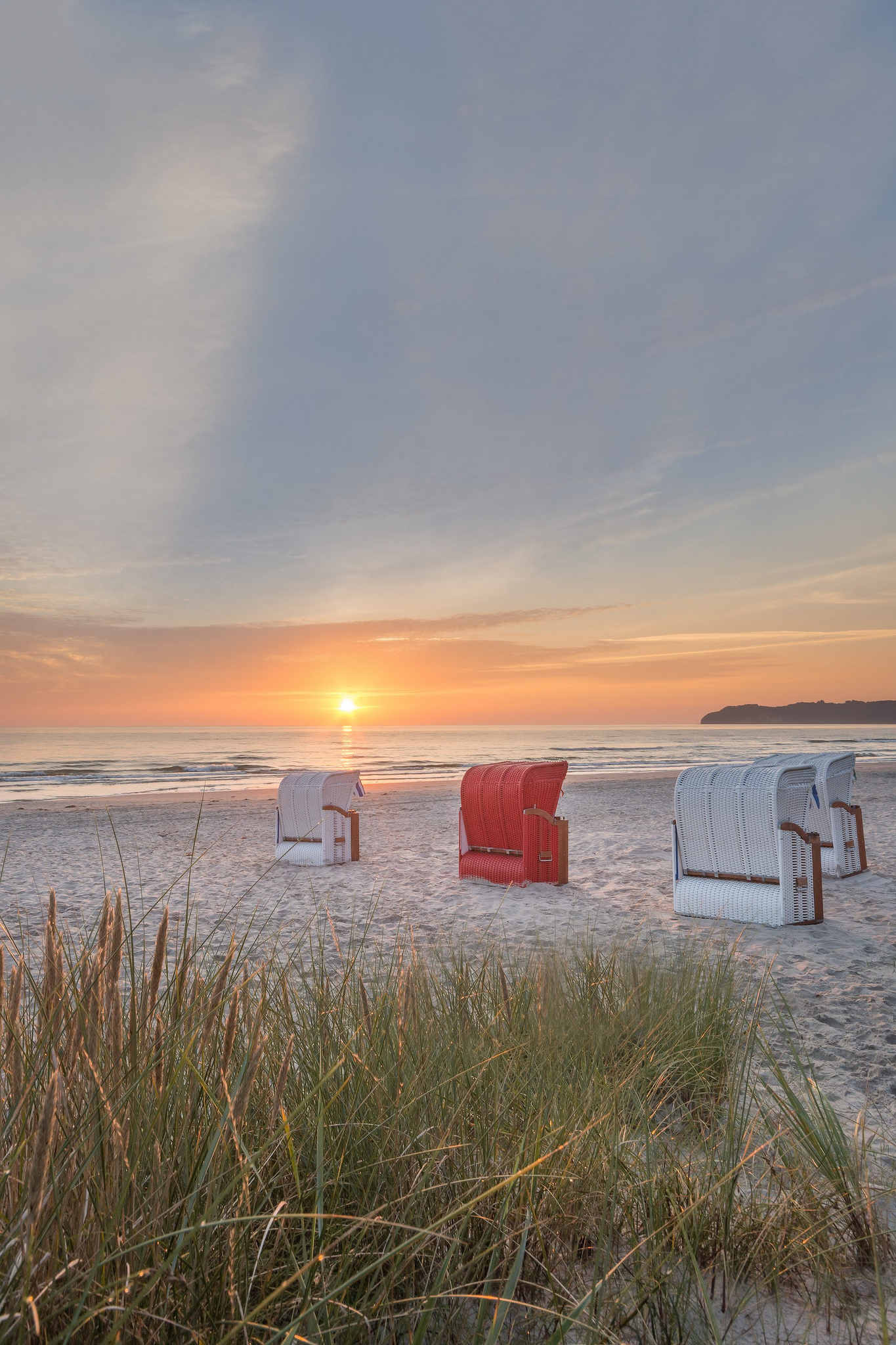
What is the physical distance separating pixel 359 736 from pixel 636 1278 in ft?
253

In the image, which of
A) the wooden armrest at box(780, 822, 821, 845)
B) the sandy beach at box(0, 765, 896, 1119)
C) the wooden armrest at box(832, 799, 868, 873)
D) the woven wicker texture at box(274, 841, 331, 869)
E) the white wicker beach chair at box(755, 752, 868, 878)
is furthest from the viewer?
the woven wicker texture at box(274, 841, 331, 869)

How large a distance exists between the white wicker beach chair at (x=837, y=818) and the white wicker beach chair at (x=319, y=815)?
547 centimetres

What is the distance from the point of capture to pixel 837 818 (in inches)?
348

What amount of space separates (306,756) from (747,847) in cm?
4259

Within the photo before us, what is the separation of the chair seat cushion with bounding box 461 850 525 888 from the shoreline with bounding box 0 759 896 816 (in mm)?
10195

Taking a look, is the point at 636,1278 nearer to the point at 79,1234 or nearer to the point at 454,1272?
the point at 454,1272

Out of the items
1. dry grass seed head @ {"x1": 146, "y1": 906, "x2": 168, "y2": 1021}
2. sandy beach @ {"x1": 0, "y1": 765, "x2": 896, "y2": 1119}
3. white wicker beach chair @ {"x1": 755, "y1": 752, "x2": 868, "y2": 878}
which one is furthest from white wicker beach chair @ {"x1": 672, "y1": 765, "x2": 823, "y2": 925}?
dry grass seed head @ {"x1": 146, "y1": 906, "x2": 168, "y2": 1021}

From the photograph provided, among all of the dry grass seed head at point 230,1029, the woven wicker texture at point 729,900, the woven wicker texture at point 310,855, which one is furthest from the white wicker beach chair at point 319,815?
the dry grass seed head at point 230,1029

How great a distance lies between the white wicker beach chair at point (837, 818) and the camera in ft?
28.3

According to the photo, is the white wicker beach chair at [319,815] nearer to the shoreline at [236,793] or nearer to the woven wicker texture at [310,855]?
the woven wicker texture at [310,855]

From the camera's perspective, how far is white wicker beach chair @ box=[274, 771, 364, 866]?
995 cm

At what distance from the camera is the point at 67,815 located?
55.0 feet

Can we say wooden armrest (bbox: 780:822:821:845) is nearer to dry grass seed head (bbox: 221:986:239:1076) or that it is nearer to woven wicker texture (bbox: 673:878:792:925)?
woven wicker texture (bbox: 673:878:792:925)

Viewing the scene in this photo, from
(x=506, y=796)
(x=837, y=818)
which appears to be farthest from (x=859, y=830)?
(x=506, y=796)
